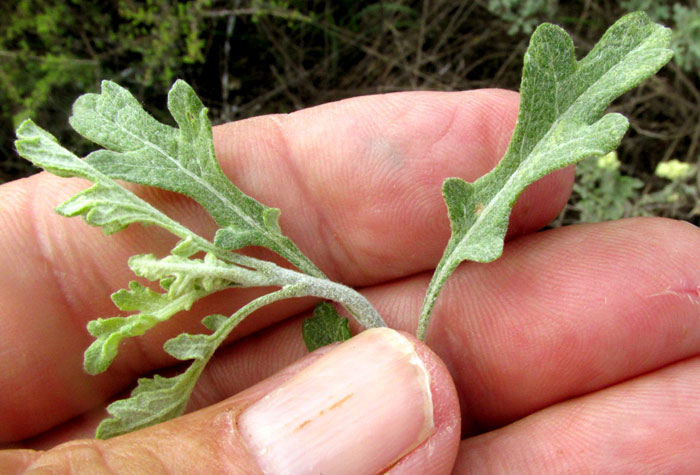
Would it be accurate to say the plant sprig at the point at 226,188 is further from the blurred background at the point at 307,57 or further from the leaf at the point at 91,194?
the blurred background at the point at 307,57

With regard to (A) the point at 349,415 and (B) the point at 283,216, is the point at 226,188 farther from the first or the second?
(A) the point at 349,415

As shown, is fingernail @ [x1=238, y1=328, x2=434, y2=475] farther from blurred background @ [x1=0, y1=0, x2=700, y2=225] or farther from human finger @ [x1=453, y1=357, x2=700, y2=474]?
blurred background @ [x1=0, y1=0, x2=700, y2=225]

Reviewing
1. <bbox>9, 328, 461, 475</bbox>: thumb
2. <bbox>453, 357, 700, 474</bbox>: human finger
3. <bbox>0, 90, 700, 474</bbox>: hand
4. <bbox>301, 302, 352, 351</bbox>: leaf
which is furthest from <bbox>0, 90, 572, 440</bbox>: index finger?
<bbox>453, 357, 700, 474</bbox>: human finger

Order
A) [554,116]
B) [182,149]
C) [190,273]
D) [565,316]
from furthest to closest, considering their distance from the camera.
→ 1. [565,316]
2. [182,149]
3. [554,116]
4. [190,273]

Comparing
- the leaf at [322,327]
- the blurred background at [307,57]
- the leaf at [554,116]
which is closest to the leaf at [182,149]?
the leaf at [322,327]

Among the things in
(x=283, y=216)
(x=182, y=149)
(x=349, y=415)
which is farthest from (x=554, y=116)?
(x=182, y=149)

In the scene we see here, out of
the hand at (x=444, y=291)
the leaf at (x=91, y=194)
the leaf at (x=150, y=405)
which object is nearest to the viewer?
the leaf at (x=91, y=194)

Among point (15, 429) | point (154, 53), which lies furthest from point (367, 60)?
point (15, 429)
